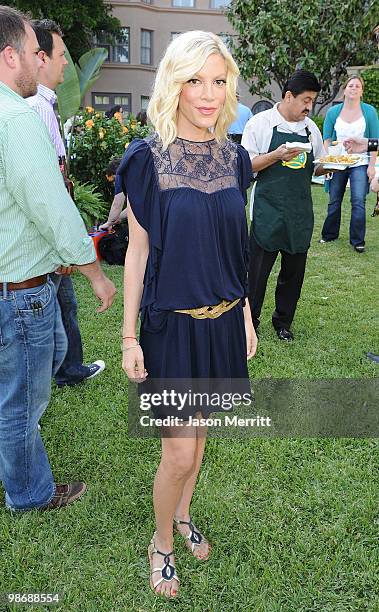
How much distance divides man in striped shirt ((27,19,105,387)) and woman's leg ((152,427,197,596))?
5.12 feet

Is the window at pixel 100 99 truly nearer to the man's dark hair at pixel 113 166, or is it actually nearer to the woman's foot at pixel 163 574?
the man's dark hair at pixel 113 166

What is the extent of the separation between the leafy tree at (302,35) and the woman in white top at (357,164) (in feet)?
42.6

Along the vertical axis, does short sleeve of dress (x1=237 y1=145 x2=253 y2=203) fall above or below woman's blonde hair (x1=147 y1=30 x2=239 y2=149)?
below

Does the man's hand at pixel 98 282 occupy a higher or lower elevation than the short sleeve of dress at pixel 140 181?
lower

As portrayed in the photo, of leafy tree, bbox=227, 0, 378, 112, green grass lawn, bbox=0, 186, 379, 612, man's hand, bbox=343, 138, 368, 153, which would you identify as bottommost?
green grass lawn, bbox=0, 186, 379, 612

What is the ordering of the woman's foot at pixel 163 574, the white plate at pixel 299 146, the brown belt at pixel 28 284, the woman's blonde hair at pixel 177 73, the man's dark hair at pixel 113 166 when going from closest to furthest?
the woman's blonde hair at pixel 177 73 → the brown belt at pixel 28 284 → the woman's foot at pixel 163 574 → the white plate at pixel 299 146 → the man's dark hair at pixel 113 166

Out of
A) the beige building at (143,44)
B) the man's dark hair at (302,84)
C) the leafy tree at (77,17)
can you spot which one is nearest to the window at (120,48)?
the beige building at (143,44)

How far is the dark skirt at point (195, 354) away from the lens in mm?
2105

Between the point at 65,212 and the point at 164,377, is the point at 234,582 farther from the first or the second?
the point at 65,212

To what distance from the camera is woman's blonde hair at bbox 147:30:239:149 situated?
6.22 feet

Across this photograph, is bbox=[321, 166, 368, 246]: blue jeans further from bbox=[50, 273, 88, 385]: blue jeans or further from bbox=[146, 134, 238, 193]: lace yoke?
bbox=[146, 134, 238, 193]: lace yoke

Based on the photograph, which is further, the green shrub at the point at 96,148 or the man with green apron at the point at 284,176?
the green shrub at the point at 96,148

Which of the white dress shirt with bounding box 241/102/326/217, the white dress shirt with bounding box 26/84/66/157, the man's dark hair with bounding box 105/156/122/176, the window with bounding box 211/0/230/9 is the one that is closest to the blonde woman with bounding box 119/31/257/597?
the white dress shirt with bounding box 26/84/66/157

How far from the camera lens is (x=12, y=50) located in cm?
208
